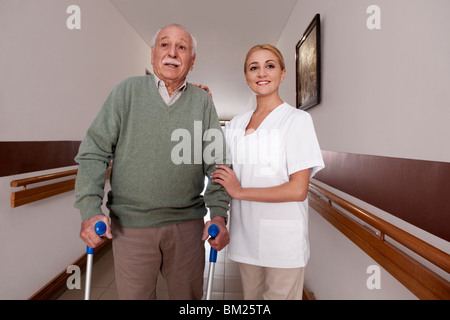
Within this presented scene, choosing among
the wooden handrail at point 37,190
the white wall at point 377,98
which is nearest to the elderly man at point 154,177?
the white wall at point 377,98

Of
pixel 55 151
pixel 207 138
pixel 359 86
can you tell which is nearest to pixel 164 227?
pixel 207 138

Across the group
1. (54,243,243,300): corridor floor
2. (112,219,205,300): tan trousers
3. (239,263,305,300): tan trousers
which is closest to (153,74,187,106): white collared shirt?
(112,219,205,300): tan trousers

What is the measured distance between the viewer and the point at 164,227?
1150mm

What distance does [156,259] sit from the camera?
1.17m

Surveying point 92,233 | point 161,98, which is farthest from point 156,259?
point 161,98

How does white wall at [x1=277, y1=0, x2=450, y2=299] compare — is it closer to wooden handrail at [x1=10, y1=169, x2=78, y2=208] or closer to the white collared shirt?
the white collared shirt

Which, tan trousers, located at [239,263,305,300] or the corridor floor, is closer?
tan trousers, located at [239,263,305,300]

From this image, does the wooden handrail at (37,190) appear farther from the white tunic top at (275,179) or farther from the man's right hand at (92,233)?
the white tunic top at (275,179)

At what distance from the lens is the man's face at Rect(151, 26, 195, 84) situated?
1184 mm

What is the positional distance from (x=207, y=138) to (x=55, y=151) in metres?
1.88

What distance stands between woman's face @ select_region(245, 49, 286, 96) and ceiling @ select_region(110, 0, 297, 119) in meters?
2.38

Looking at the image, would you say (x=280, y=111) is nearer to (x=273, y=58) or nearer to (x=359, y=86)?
(x=273, y=58)

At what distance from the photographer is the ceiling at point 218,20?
324 cm

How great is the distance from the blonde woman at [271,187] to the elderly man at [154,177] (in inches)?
4.5
